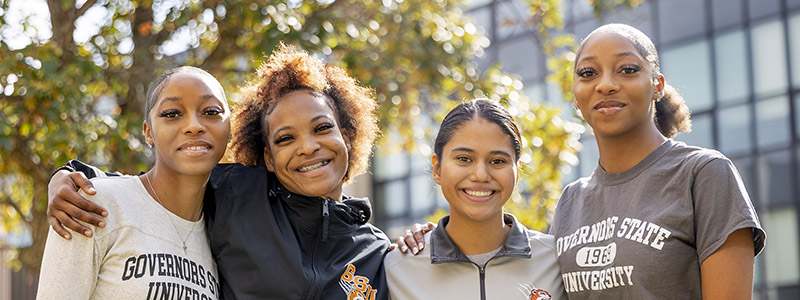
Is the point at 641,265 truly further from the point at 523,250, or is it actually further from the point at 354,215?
the point at 354,215

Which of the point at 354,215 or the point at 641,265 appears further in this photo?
the point at 354,215

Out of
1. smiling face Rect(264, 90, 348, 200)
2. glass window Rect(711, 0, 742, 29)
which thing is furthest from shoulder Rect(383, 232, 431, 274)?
glass window Rect(711, 0, 742, 29)

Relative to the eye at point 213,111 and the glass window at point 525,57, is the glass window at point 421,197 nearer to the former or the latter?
the glass window at point 525,57

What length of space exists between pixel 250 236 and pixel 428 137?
504cm

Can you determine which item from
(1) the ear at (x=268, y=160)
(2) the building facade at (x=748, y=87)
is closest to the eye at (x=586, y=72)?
(1) the ear at (x=268, y=160)

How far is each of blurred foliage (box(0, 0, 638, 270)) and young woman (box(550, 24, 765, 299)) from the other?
2651mm

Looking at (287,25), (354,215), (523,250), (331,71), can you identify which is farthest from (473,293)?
(287,25)

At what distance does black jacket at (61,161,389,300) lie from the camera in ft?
12.0

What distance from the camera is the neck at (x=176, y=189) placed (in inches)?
144

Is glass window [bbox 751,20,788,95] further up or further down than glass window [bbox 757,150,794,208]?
further up

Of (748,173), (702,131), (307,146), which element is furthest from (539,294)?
(702,131)

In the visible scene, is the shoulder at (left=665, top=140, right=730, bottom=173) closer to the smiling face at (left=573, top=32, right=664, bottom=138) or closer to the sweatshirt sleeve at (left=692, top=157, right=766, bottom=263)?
the sweatshirt sleeve at (left=692, top=157, right=766, bottom=263)

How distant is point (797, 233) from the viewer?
14.6 m

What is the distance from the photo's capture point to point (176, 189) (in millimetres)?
3691
